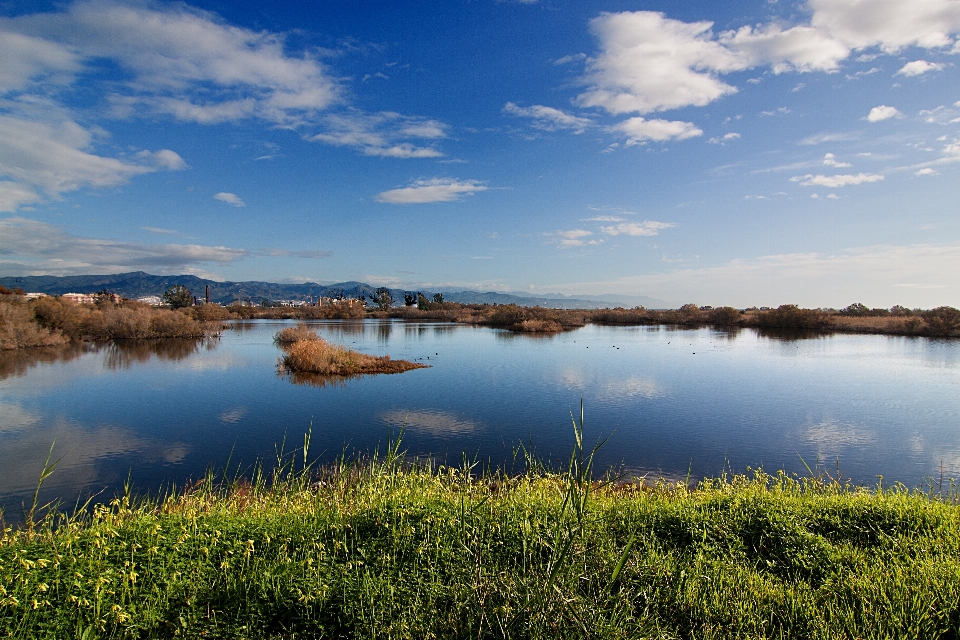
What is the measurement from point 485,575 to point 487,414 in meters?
13.2

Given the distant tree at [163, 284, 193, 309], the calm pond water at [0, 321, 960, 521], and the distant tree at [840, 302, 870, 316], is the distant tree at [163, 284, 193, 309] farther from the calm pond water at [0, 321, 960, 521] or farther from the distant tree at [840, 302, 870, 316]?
the distant tree at [840, 302, 870, 316]

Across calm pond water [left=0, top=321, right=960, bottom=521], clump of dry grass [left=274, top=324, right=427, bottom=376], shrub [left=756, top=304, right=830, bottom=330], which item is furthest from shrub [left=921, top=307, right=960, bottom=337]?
clump of dry grass [left=274, top=324, right=427, bottom=376]

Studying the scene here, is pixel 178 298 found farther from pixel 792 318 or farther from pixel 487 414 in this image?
pixel 792 318

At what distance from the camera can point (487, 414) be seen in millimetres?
17094


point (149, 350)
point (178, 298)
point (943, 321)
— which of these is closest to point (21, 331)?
point (149, 350)

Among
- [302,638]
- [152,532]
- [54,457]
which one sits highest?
[152,532]

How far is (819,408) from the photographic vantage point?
18.3 metres

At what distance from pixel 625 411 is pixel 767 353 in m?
24.4

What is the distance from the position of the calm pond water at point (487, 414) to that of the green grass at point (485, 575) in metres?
6.72

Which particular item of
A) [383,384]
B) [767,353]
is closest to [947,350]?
[767,353]

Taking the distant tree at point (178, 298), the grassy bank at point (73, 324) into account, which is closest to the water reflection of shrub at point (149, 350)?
the grassy bank at point (73, 324)

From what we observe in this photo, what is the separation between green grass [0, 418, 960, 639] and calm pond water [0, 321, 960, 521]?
22.0ft

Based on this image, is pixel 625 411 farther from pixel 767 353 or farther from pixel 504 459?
pixel 767 353

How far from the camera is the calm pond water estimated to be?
1219 cm
